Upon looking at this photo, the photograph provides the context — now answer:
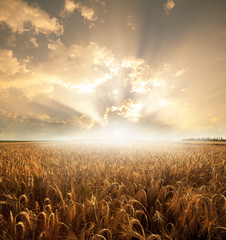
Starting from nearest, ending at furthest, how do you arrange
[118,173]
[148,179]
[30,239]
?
[30,239], [148,179], [118,173]

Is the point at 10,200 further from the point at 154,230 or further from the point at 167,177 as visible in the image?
the point at 167,177

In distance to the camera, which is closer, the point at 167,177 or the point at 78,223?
the point at 78,223

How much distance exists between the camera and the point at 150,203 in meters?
1.71

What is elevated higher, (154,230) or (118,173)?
(118,173)

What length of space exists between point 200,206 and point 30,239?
1850mm

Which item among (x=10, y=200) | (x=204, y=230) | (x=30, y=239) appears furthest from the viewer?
(x=10, y=200)

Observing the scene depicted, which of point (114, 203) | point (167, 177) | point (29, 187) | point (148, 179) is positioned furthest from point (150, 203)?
point (29, 187)

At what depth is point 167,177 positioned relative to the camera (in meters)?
2.81

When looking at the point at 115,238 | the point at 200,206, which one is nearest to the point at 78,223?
the point at 115,238

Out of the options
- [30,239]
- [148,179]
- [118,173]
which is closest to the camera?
[30,239]

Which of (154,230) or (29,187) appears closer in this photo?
(154,230)

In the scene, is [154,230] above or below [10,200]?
below

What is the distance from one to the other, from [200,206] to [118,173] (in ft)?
4.88

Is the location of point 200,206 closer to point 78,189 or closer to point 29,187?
point 78,189
